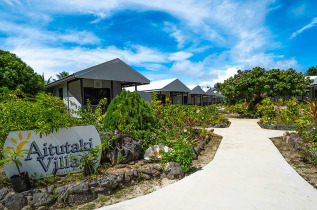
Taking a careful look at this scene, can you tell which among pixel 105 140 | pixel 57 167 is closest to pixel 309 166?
pixel 105 140

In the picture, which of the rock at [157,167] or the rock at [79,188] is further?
the rock at [157,167]

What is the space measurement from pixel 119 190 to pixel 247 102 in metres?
19.4

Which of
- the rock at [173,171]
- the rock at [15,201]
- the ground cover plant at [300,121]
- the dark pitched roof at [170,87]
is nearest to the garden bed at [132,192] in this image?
→ the rock at [173,171]

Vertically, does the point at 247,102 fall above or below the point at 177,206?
above

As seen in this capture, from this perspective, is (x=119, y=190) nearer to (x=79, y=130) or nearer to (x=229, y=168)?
(x=79, y=130)

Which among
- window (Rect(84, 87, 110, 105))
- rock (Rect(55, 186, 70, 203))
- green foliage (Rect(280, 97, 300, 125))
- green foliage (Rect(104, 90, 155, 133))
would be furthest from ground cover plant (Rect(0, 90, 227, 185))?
window (Rect(84, 87, 110, 105))

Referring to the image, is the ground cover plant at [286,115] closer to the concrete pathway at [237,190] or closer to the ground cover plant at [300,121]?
the ground cover plant at [300,121]

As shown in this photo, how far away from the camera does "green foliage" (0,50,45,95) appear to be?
1388 cm

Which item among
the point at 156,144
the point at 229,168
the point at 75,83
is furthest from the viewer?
the point at 75,83

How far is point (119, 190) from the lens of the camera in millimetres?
3541

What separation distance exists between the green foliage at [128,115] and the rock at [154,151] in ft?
2.20

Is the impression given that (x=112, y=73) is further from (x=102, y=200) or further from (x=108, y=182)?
(x=102, y=200)

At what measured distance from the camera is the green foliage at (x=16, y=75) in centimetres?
1388

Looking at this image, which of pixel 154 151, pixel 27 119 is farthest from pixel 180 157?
pixel 27 119
